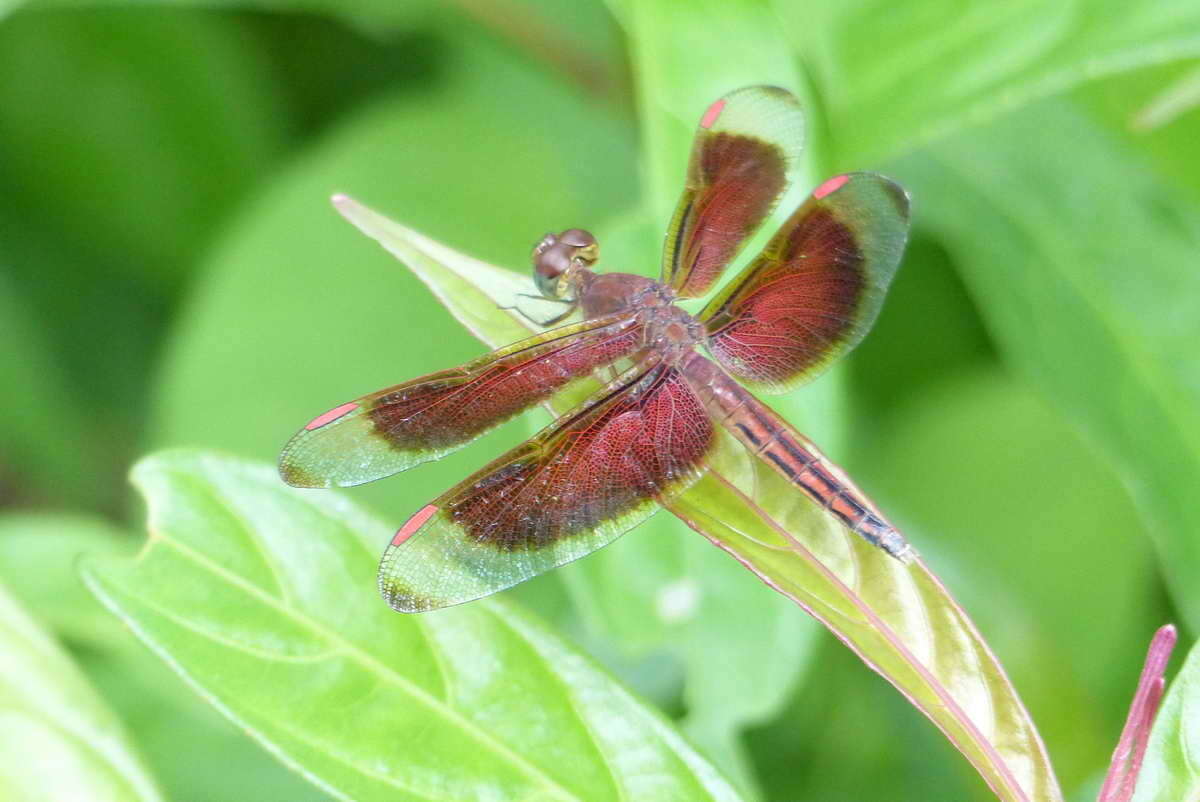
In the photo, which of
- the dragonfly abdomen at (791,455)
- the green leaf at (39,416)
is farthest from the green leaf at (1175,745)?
the green leaf at (39,416)

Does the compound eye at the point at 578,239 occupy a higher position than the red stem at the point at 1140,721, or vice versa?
the compound eye at the point at 578,239

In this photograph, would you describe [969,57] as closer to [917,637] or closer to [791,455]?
[791,455]

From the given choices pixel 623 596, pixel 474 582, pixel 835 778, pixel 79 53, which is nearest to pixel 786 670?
pixel 623 596

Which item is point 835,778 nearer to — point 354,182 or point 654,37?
point 654,37

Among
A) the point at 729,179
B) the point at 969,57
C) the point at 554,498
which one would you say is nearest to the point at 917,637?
the point at 554,498

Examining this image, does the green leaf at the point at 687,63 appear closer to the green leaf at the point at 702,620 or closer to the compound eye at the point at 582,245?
the compound eye at the point at 582,245

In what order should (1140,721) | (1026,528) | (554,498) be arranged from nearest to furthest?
(1140,721)
(554,498)
(1026,528)
